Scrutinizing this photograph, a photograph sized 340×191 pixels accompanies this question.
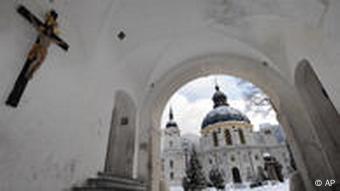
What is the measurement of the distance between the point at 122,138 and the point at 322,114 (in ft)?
14.5

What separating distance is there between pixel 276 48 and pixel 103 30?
4139mm

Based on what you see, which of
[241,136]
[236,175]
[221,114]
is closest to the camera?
[236,175]

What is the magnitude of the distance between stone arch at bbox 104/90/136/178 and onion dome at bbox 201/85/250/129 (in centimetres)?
2931

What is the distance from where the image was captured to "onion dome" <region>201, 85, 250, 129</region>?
110 feet

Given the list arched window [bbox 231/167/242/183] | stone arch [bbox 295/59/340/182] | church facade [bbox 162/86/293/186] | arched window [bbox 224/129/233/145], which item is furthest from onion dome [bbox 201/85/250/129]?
stone arch [bbox 295/59/340/182]

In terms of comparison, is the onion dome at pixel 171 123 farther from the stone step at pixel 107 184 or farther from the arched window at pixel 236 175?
the stone step at pixel 107 184

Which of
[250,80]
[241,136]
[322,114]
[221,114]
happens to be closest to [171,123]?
[221,114]

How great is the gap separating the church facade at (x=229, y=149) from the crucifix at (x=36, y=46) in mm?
31140

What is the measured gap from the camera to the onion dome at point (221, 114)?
33.4 m

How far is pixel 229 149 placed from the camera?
32.8 meters

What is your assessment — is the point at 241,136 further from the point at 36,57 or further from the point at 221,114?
the point at 36,57

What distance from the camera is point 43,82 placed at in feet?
9.89

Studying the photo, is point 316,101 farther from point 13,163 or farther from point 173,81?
point 13,163

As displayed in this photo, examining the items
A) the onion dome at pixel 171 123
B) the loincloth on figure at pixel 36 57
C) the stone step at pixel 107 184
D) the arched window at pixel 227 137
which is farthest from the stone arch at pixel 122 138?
the onion dome at pixel 171 123
